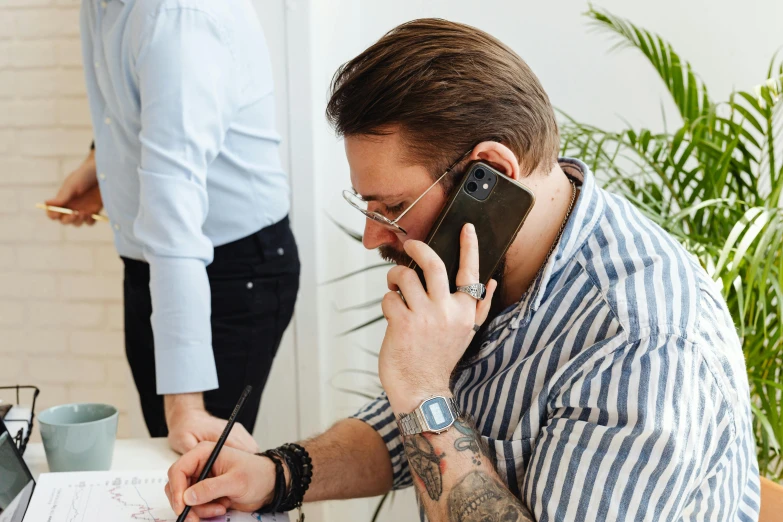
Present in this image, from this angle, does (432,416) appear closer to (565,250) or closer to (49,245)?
(565,250)

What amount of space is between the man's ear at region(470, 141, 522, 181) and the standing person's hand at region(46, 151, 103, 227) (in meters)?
1.07

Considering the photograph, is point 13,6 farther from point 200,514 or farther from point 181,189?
point 200,514

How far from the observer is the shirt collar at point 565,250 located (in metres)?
0.86

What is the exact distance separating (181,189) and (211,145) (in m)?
0.09

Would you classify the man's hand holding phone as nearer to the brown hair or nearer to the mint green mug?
the brown hair

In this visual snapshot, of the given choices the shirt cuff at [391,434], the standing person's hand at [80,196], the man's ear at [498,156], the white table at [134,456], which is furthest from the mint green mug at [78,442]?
the standing person's hand at [80,196]

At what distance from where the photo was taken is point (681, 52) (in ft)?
6.41

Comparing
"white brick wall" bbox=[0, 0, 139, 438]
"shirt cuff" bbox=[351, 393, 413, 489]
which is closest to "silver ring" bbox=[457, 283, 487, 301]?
"shirt cuff" bbox=[351, 393, 413, 489]

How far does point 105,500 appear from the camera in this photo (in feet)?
2.93

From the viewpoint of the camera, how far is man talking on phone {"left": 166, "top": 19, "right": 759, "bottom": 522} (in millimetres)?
721

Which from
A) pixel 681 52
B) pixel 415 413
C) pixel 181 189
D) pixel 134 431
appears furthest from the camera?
pixel 134 431

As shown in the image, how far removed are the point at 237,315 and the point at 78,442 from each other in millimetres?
483

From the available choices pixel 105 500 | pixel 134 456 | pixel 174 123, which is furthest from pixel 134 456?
pixel 174 123

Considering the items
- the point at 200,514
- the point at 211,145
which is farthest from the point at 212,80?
the point at 200,514
